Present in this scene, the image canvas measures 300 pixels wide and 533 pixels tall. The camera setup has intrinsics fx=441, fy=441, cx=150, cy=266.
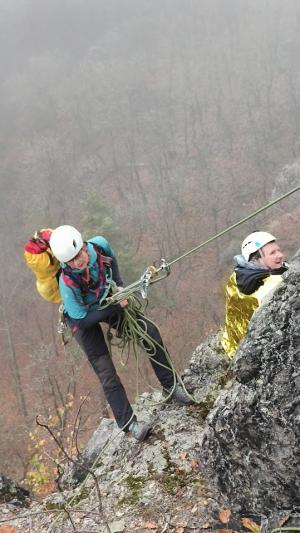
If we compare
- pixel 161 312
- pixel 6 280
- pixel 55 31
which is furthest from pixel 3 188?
pixel 55 31

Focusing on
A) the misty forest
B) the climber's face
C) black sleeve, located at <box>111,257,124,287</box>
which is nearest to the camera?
the climber's face

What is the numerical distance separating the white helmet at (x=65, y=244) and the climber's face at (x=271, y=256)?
1.48m

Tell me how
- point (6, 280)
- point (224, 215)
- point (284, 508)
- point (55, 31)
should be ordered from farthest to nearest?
point (55, 31) → point (224, 215) → point (6, 280) → point (284, 508)

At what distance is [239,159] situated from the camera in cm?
4403

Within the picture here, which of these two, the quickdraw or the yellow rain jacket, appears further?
the quickdraw

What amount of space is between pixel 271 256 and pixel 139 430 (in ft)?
6.54

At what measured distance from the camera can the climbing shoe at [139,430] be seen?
3.98m

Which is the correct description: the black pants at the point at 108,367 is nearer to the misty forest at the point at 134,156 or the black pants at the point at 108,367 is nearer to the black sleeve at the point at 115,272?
the black sleeve at the point at 115,272

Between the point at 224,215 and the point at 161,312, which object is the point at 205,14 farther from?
the point at 161,312

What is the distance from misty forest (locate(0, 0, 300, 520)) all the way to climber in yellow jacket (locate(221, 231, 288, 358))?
856cm

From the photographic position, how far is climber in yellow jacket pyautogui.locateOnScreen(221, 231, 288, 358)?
3.11 meters

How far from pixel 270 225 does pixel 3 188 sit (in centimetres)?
3340

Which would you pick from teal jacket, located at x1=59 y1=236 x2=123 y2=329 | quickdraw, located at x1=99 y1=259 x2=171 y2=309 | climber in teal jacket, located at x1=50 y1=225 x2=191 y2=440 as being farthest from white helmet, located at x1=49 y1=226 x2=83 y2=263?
quickdraw, located at x1=99 y1=259 x2=171 y2=309

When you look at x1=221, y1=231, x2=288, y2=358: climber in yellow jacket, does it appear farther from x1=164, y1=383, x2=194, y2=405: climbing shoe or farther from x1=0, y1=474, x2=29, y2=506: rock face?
x1=0, y1=474, x2=29, y2=506: rock face
